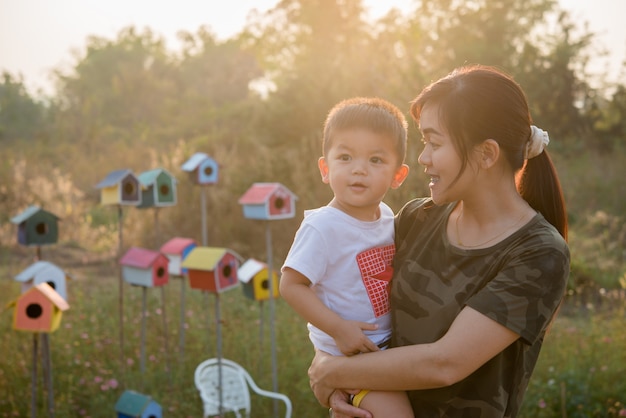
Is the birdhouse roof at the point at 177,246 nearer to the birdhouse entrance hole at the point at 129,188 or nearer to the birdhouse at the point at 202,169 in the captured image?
the birdhouse at the point at 202,169

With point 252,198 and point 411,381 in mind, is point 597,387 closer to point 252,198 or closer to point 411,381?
point 252,198

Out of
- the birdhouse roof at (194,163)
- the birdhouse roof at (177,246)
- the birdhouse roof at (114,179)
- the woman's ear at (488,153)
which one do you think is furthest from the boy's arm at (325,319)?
the birdhouse roof at (177,246)

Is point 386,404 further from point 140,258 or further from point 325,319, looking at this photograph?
point 140,258

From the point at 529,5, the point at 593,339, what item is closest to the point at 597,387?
the point at 593,339

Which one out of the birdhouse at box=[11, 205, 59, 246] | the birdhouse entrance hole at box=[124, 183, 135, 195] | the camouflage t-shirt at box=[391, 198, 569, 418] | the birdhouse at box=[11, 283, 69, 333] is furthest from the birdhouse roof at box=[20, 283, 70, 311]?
the camouflage t-shirt at box=[391, 198, 569, 418]

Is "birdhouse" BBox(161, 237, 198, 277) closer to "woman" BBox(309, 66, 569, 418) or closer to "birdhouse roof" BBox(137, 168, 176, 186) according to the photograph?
"birdhouse roof" BBox(137, 168, 176, 186)

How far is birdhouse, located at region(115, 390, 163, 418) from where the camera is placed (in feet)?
11.4

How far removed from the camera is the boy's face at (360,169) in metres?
1.94

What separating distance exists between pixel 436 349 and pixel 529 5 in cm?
1970

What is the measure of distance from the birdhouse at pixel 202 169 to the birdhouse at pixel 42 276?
1.16 m

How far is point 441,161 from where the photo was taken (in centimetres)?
169

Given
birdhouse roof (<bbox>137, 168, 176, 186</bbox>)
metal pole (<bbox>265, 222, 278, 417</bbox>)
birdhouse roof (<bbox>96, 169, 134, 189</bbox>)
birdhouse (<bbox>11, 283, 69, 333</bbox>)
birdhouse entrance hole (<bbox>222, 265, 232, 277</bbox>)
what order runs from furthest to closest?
birdhouse roof (<bbox>137, 168, 176, 186</bbox>) → birdhouse roof (<bbox>96, 169, 134, 189</bbox>) → metal pole (<bbox>265, 222, 278, 417</bbox>) → birdhouse entrance hole (<bbox>222, 265, 232, 277</bbox>) → birdhouse (<bbox>11, 283, 69, 333</bbox>)

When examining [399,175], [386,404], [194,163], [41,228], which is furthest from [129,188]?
[386,404]

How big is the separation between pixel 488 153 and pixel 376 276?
1.61ft
